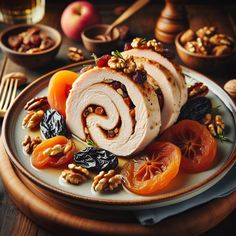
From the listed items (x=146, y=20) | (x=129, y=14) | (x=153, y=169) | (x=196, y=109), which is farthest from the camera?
(x=146, y=20)

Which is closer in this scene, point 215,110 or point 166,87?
point 166,87

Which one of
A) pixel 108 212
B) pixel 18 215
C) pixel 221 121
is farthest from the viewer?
pixel 221 121

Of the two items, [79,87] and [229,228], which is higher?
[79,87]

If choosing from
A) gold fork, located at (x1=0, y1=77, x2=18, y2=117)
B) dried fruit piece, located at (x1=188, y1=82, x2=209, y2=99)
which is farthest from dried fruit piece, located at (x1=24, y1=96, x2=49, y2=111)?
dried fruit piece, located at (x1=188, y1=82, x2=209, y2=99)

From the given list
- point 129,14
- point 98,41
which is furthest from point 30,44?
point 129,14

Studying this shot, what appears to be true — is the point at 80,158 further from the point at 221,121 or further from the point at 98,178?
the point at 221,121

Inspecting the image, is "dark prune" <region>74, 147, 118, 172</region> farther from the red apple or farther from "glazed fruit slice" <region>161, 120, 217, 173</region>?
the red apple

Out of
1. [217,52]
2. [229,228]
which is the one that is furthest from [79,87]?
[217,52]

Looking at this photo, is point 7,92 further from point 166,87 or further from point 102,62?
point 166,87
